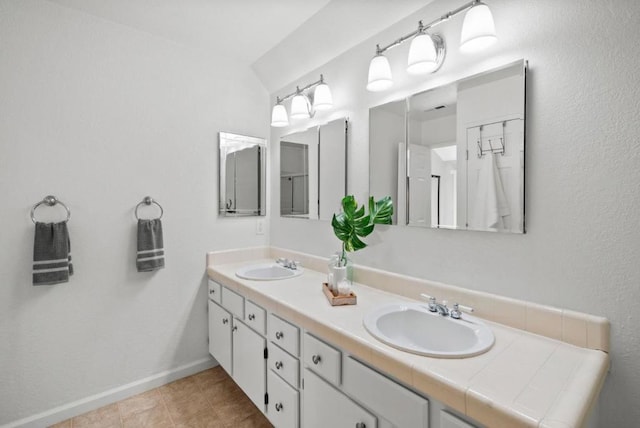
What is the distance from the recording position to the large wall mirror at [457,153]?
1229 millimetres

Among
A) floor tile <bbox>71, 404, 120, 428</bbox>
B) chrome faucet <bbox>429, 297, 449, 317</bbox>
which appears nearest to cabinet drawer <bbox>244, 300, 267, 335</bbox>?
chrome faucet <bbox>429, 297, 449, 317</bbox>

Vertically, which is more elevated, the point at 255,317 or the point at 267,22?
the point at 267,22

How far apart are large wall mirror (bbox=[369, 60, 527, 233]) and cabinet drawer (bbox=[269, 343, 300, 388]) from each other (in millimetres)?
886

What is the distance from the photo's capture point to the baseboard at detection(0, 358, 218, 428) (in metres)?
1.73

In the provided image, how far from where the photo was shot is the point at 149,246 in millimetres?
2016

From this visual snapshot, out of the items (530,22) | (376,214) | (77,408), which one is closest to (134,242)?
(77,408)

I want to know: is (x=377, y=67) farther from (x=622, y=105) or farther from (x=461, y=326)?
(x=461, y=326)

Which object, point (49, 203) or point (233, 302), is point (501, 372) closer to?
point (233, 302)

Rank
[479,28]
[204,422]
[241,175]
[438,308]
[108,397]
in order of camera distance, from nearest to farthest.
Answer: [479,28] → [438,308] → [204,422] → [108,397] → [241,175]

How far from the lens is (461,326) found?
1.23 m

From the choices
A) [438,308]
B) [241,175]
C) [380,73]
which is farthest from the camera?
[241,175]

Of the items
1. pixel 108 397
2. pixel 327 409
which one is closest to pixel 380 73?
pixel 327 409

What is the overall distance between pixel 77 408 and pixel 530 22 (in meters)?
3.02

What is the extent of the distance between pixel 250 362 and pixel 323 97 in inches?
66.2
